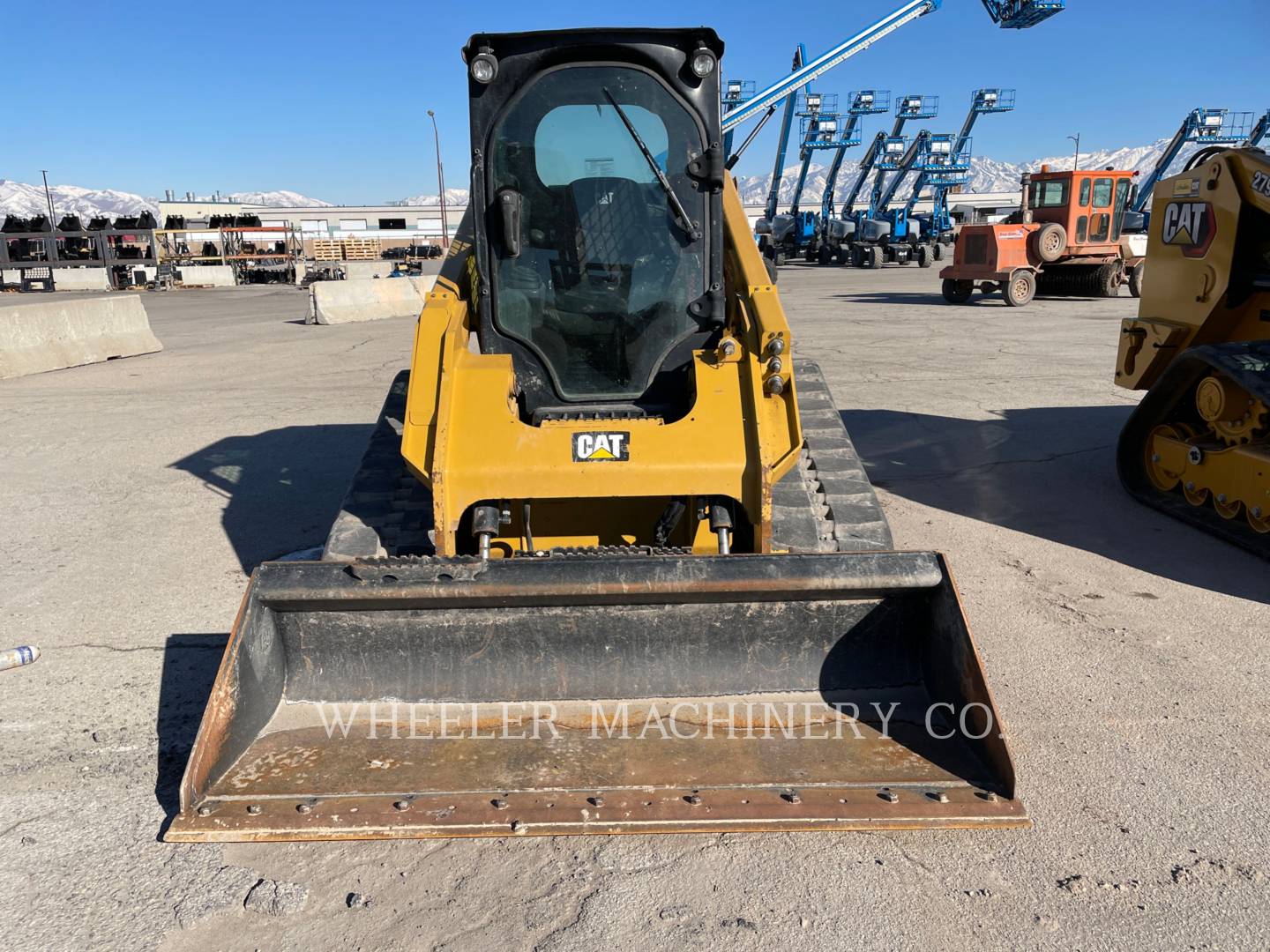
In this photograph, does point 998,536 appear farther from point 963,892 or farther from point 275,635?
point 275,635

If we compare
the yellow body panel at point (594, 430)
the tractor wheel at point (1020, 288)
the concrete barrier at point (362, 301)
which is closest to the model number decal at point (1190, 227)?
the yellow body panel at point (594, 430)

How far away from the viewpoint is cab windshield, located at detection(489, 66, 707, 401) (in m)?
4.16

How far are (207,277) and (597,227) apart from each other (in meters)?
36.7

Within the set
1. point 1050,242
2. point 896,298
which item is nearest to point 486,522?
point 1050,242

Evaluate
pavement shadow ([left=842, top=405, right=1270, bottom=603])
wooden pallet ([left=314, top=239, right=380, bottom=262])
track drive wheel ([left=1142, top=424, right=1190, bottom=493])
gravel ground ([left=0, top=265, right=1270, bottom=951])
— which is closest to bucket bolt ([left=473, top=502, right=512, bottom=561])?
gravel ground ([left=0, top=265, right=1270, bottom=951])

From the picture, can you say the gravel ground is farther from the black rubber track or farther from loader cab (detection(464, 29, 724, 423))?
loader cab (detection(464, 29, 724, 423))

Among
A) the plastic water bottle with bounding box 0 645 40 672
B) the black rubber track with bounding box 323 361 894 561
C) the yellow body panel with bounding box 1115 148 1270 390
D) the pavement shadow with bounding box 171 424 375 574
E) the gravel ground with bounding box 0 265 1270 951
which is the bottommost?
the gravel ground with bounding box 0 265 1270 951

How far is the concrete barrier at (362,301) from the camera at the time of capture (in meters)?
19.5

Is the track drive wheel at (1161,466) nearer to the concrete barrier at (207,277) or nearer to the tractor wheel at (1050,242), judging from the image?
the tractor wheel at (1050,242)

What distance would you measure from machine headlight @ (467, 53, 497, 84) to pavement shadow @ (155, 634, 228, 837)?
275 cm

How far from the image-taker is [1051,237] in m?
19.1

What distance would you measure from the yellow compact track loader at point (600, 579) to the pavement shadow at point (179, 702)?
1.08 ft

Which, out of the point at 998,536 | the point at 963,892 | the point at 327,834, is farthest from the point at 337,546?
the point at 998,536

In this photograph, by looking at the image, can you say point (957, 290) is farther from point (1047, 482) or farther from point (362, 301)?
point (1047, 482)
